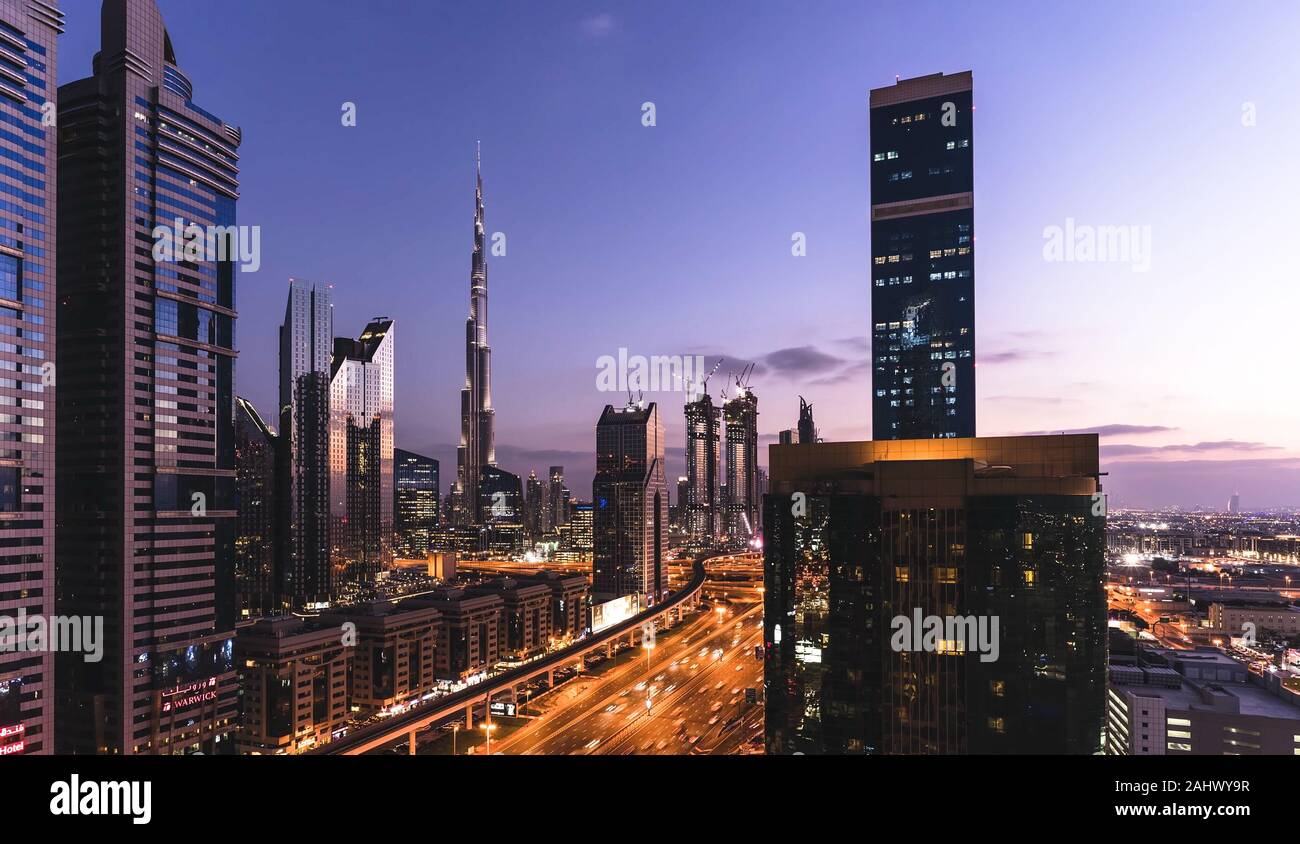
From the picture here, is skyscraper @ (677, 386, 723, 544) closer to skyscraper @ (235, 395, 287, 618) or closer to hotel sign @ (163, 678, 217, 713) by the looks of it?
skyscraper @ (235, 395, 287, 618)

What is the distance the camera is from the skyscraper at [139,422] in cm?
4066

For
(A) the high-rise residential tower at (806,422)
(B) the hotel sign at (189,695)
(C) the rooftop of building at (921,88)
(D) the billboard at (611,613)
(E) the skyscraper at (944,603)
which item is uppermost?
(C) the rooftop of building at (921,88)

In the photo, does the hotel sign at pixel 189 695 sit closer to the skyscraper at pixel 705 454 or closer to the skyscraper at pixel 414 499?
the skyscraper at pixel 414 499

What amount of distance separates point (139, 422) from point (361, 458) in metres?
78.1

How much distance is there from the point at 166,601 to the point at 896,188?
66258 mm

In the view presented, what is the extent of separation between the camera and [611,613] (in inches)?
3324

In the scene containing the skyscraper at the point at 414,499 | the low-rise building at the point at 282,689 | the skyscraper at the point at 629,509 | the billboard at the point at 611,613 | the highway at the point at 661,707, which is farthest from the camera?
the skyscraper at the point at 414,499

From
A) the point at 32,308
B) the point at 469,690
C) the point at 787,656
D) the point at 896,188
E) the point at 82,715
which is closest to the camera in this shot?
the point at 787,656

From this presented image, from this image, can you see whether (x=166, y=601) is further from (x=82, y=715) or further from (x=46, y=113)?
(x=46, y=113)

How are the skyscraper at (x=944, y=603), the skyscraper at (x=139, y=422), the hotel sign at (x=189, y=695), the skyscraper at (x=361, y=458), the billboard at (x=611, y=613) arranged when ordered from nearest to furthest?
the skyscraper at (x=944, y=603) < the skyscraper at (x=139, y=422) < the hotel sign at (x=189, y=695) < the billboard at (x=611, y=613) < the skyscraper at (x=361, y=458)

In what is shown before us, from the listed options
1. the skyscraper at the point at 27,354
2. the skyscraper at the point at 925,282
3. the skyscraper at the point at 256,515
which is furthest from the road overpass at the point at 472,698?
the skyscraper at the point at 256,515

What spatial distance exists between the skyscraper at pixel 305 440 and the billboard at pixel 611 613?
38.8 meters
